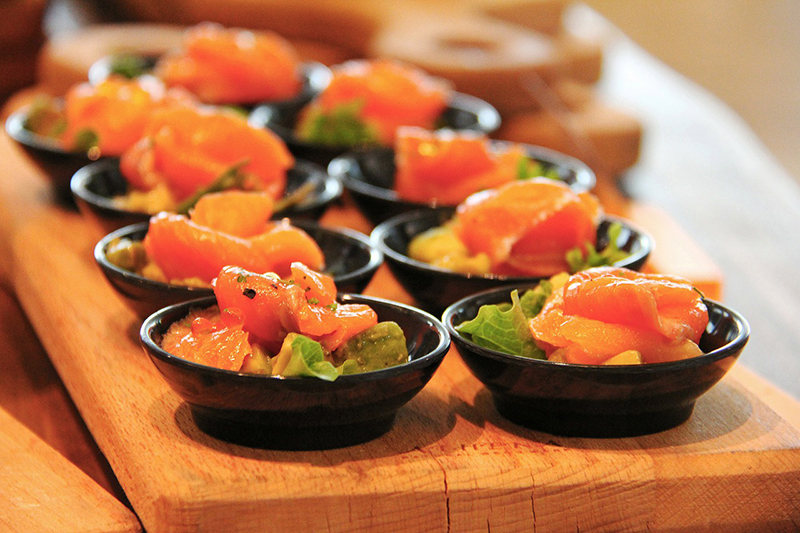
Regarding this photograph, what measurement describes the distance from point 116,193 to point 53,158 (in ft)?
0.95

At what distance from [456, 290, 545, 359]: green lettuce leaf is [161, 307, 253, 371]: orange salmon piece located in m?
0.35

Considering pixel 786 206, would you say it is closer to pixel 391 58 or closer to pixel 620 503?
pixel 391 58

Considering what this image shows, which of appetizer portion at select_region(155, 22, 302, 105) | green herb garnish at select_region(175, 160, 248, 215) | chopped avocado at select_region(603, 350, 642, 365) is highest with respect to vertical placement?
chopped avocado at select_region(603, 350, 642, 365)

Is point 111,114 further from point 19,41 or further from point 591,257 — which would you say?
point 19,41

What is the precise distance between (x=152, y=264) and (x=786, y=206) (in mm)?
2593

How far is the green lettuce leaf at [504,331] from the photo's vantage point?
1.53 meters

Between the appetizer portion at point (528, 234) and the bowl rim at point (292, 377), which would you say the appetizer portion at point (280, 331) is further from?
the appetizer portion at point (528, 234)

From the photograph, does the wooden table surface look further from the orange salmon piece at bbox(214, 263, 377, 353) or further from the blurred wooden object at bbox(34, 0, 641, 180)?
the blurred wooden object at bbox(34, 0, 641, 180)

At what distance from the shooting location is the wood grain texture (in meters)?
1.41

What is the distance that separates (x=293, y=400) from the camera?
137cm

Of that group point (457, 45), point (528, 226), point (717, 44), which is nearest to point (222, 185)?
point (528, 226)

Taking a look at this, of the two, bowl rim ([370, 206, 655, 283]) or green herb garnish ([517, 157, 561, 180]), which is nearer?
bowl rim ([370, 206, 655, 283])

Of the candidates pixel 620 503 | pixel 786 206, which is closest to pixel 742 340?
pixel 620 503

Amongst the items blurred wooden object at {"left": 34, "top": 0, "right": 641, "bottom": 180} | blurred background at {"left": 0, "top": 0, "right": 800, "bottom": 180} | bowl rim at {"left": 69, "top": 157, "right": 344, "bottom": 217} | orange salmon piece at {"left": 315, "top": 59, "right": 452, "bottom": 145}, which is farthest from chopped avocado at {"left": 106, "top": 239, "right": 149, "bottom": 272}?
blurred background at {"left": 0, "top": 0, "right": 800, "bottom": 180}
